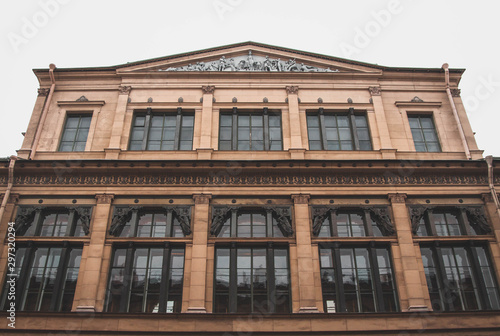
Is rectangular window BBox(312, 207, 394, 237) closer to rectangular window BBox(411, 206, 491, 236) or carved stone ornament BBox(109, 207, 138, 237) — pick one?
rectangular window BBox(411, 206, 491, 236)

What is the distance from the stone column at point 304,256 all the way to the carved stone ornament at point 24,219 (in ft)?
36.0

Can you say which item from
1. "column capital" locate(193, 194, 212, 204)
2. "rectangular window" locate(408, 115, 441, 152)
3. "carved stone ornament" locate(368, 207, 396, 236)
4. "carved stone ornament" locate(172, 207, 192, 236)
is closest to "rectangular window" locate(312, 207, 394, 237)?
"carved stone ornament" locate(368, 207, 396, 236)

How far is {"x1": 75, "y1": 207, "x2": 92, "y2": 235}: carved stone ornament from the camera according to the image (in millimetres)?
19359

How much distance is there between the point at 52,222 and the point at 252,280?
29.0 ft

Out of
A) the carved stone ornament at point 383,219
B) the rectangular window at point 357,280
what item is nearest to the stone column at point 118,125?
the rectangular window at point 357,280

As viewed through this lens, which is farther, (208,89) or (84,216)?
(208,89)

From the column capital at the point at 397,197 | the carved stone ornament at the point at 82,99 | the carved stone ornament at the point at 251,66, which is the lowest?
the column capital at the point at 397,197

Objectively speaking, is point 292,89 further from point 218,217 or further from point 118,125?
point 118,125

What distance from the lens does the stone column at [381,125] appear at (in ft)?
70.7

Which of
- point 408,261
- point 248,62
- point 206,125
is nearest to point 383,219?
point 408,261

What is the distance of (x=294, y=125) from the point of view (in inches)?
883

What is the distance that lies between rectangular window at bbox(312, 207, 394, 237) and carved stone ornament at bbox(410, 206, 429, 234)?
0.94m

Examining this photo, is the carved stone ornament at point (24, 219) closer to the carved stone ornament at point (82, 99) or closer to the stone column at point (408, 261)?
the carved stone ornament at point (82, 99)

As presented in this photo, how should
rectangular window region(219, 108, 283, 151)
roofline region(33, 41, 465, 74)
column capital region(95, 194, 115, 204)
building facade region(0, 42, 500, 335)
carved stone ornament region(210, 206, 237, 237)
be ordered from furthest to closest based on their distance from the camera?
roofline region(33, 41, 465, 74), rectangular window region(219, 108, 283, 151), column capital region(95, 194, 115, 204), carved stone ornament region(210, 206, 237, 237), building facade region(0, 42, 500, 335)
